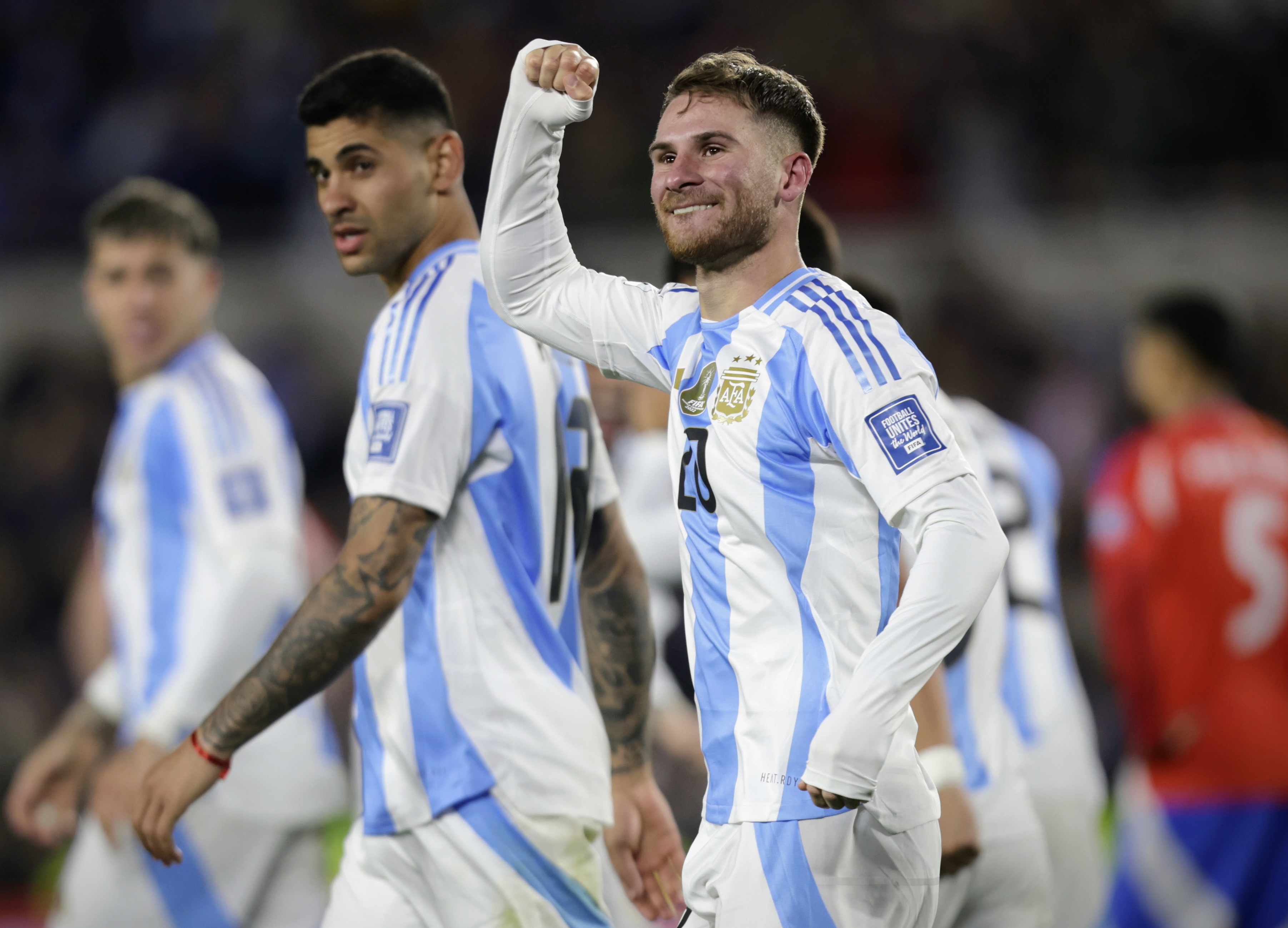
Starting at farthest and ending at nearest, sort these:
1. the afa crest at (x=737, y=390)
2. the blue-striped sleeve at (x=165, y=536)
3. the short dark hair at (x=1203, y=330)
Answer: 1. the short dark hair at (x=1203, y=330)
2. the blue-striped sleeve at (x=165, y=536)
3. the afa crest at (x=737, y=390)

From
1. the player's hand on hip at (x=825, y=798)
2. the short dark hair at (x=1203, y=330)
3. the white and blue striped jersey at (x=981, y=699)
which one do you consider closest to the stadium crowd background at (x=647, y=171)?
the short dark hair at (x=1203, y=330)

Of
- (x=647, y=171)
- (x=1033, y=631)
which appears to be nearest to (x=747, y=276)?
(x=1033, y=631)

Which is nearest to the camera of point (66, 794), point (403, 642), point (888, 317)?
point (888, 317)

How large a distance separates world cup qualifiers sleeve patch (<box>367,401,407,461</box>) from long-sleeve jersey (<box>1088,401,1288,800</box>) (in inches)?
150

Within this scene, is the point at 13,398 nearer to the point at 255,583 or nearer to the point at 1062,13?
the point at 255,583

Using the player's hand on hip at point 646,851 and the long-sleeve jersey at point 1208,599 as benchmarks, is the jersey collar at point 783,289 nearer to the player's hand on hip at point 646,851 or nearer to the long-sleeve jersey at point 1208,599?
the player's hand on hip at point 646,851

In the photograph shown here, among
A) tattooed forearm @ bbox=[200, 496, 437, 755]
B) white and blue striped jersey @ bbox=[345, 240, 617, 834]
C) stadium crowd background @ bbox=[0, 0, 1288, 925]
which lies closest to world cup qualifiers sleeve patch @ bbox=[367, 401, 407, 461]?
white and blue striped jersey @ bbox=[345, 240, 617, 834]

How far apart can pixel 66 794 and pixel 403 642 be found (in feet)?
Answer: 7.46

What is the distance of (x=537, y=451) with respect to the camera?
356cm

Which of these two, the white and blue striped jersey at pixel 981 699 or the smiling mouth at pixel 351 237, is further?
the white and blue striped jersey at pixel 981 699

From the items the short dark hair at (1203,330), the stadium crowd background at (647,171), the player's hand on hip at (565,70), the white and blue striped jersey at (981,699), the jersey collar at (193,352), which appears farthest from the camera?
the stadium crowd background at (647,171)

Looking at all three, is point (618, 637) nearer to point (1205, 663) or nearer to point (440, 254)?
point (440, 254)

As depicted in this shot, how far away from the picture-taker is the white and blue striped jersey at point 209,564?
4.66 m

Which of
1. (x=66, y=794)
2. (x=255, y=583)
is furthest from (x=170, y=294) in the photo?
(x=66, y=794)
